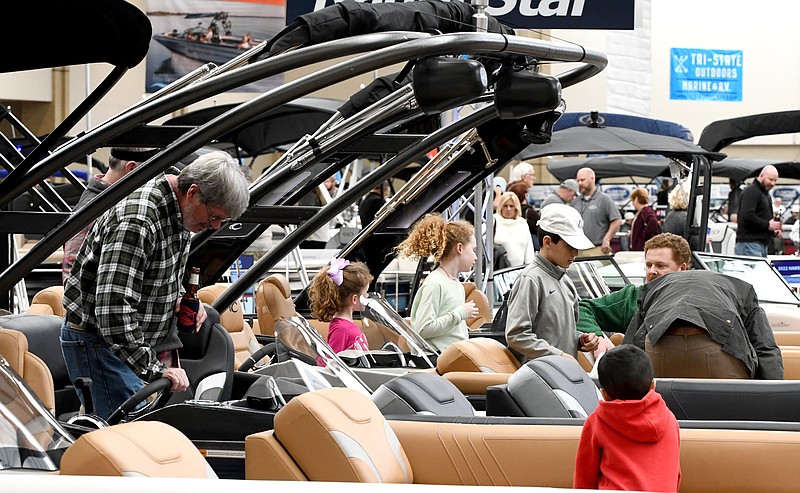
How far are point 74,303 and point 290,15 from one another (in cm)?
309

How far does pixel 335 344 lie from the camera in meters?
6.55

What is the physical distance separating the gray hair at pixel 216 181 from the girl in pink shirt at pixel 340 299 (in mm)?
2022

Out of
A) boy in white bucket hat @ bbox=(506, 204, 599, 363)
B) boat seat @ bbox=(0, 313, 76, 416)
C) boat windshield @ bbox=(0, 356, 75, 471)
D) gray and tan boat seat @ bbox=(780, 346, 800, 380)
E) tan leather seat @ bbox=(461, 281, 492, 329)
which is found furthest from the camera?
tan leather seat @ bbox=(461, 281, 492, 329)

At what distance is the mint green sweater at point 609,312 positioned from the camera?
7.03 meters

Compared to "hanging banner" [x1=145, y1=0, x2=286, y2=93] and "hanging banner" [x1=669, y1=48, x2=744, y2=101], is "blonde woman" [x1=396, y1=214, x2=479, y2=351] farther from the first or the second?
"hanging banner" [x1=669, y1=48, x2=744, y2=101]

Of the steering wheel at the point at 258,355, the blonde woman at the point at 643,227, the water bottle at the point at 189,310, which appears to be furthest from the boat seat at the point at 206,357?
the blonde woman at the point at 643,227

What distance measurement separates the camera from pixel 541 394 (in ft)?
15.9

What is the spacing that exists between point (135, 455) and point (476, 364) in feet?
10.6

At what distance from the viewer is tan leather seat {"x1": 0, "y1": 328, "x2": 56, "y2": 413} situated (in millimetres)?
4832

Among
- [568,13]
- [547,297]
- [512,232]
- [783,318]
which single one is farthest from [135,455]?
[512,232]

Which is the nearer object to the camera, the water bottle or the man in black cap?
the water bottle

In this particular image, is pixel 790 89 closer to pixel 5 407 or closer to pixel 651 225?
pixel 651 225

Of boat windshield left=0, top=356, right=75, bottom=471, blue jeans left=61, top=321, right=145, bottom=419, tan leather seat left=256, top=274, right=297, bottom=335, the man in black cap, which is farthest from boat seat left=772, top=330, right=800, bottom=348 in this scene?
boat windshield left=0, top=356, right=75, bottom=471

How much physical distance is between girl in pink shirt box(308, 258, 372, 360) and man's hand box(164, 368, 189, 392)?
1.97 m
